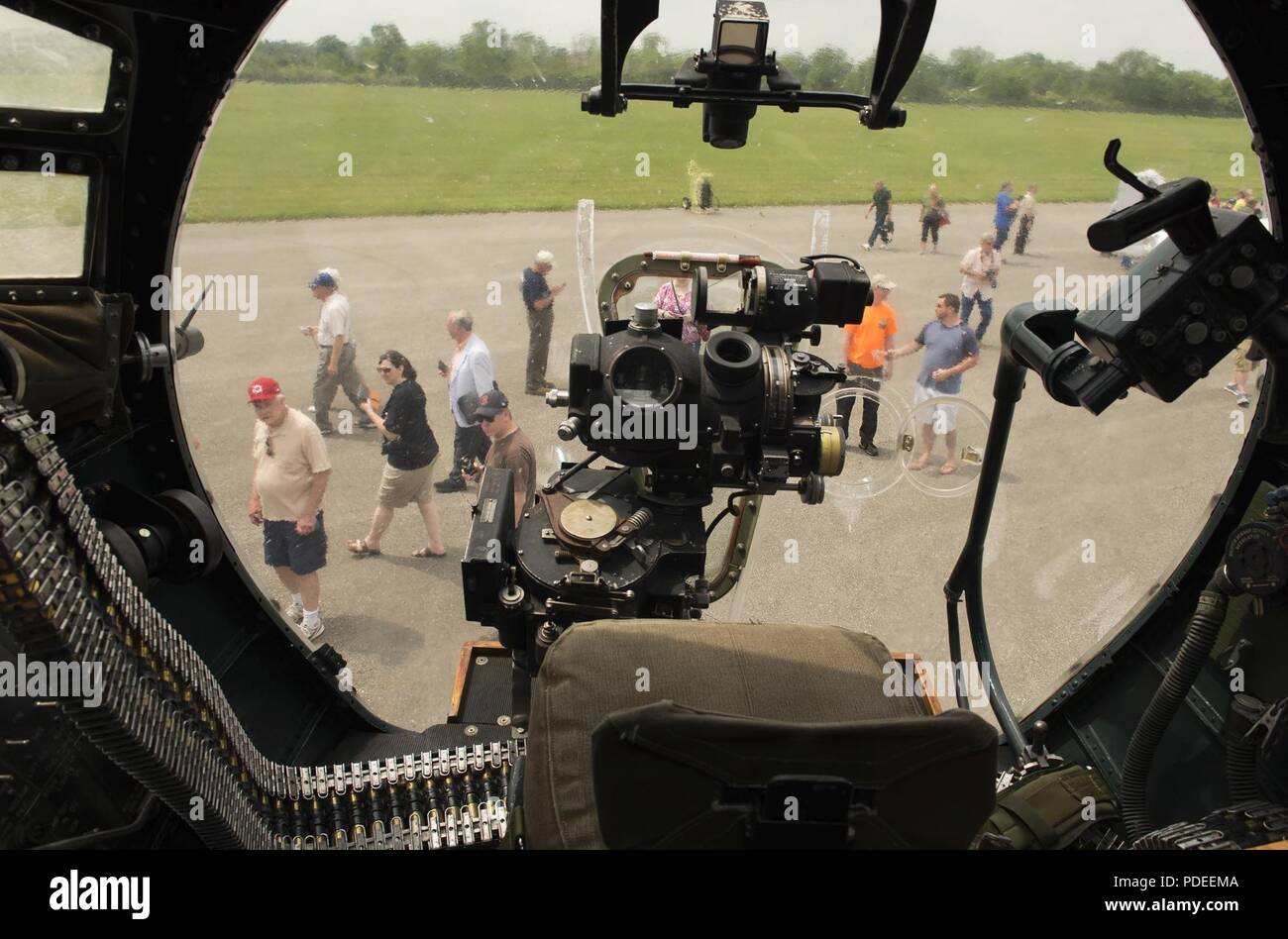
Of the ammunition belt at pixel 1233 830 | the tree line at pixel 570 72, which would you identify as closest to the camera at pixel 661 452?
the ammunition belt at pixel 1233 830

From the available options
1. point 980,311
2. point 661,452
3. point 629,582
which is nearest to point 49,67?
point 661,452

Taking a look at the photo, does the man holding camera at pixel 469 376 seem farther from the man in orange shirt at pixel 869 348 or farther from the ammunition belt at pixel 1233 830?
the ammunition belt at pixel 1233 830

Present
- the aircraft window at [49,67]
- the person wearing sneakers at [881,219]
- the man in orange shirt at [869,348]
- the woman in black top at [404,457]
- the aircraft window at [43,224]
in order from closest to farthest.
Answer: the aircraft window at [49,67] < the aircraft window at [43,224] < the woman in black top at [404,457] < the man in orange shirt at [869,348] < the person wearing sneakers at [881,219]

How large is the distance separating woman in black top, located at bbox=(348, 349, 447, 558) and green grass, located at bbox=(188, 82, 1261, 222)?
8.27 meters

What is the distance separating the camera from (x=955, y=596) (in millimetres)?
3748

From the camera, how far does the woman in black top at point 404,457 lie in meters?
7.34

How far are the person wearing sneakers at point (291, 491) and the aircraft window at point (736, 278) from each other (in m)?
0.44

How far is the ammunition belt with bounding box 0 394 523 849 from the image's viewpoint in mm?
2424

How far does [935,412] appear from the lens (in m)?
9.06

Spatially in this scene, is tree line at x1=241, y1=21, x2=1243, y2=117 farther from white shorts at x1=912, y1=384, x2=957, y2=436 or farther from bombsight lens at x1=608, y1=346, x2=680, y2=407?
bombsight lens at x1=608, y1=346, x2=680, y2=407

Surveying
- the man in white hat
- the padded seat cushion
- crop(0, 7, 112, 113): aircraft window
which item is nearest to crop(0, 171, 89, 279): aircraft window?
crop(0, 7, 112, 113): aircraft window

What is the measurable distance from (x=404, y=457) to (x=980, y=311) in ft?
24.5

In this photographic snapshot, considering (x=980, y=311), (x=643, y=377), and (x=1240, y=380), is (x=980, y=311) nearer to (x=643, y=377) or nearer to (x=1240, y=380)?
(x=1240, y=380)

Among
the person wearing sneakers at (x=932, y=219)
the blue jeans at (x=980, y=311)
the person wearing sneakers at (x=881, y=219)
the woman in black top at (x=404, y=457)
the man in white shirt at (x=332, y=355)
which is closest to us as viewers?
the woman in black top at (x=404, y=457)
